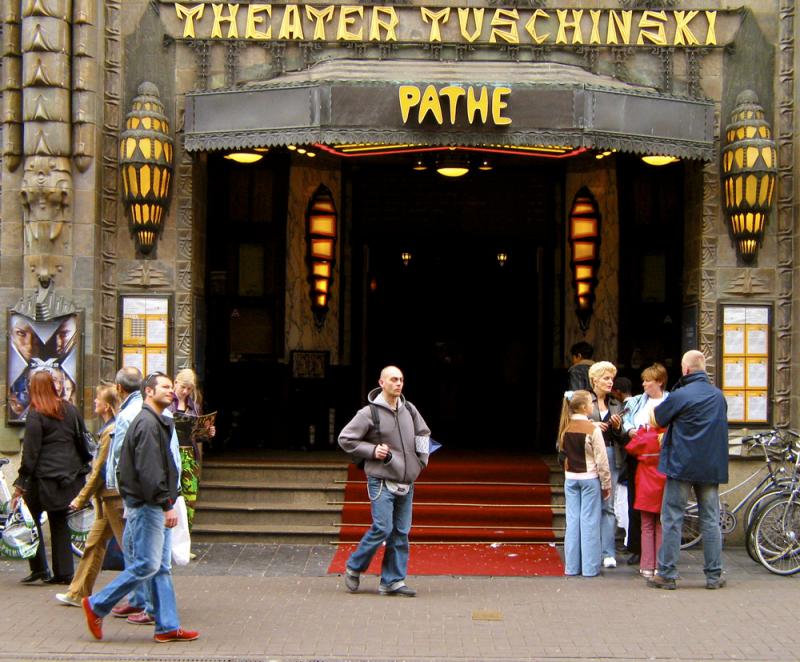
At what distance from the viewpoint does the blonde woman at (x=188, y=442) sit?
36.1ft

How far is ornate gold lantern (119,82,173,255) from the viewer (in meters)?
11.8

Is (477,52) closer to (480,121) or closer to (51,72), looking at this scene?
(480,121)

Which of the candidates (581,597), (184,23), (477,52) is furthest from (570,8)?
(581,597)

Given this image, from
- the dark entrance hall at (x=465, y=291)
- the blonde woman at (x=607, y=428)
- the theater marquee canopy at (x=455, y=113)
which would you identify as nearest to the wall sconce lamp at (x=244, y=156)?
the theater marquee canopy at (x=455, y=113)

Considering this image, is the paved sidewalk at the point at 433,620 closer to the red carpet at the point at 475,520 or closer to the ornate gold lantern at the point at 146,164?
the red carpet at the point at 475,520

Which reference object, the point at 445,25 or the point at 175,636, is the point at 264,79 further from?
the point at 175,636

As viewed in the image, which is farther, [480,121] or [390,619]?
[480,121]

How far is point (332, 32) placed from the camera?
12062mm

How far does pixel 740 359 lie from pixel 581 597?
380 cm

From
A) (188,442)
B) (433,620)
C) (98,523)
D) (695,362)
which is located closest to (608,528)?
(695,362)

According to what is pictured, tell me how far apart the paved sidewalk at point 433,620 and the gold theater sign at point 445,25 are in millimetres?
5541

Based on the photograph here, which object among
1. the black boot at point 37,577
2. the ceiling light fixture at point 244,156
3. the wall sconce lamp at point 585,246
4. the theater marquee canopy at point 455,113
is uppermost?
the theater marquee canopy at point 455,113

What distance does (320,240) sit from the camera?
14883mm

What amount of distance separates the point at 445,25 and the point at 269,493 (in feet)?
17.7
